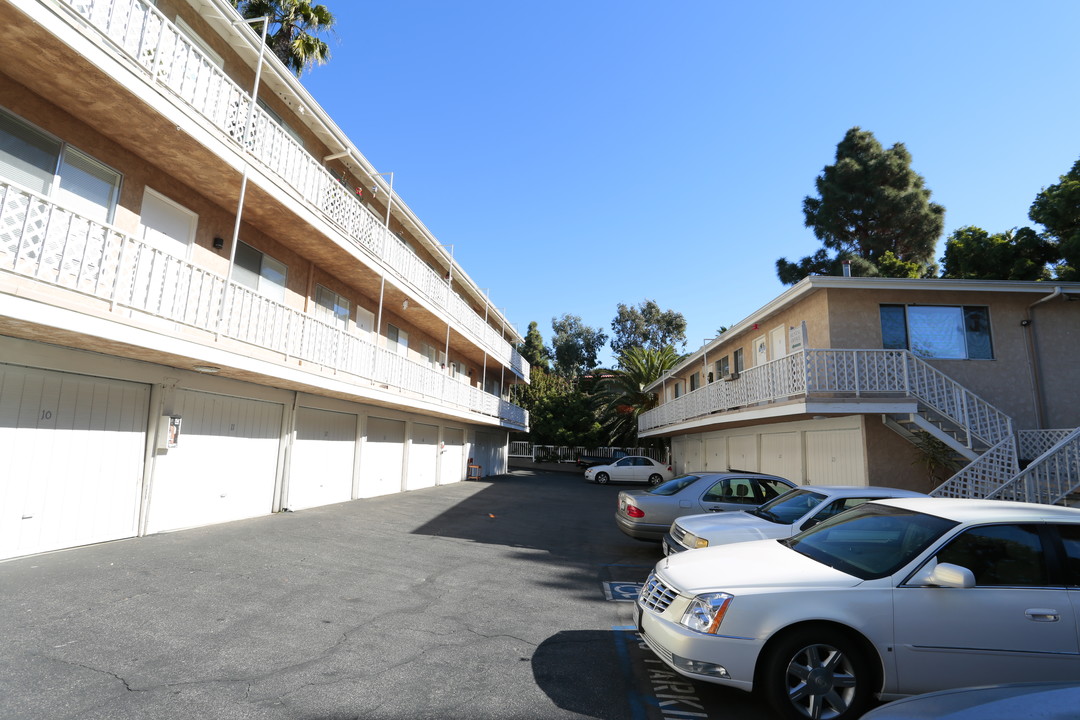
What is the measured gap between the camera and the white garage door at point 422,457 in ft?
61.7

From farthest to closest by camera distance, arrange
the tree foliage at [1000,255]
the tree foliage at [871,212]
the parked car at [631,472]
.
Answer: the tree foliage at [871,212] → the parked car at [631,472] → the tree foliage at [1000,255]

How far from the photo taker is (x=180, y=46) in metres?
7.80

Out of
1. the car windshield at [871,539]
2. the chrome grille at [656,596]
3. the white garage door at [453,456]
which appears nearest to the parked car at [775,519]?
the car windshield at [871,539]

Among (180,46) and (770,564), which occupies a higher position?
(180,46)

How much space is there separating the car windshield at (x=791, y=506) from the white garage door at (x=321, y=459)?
9713 millimetres

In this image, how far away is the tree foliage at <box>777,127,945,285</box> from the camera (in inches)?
1248

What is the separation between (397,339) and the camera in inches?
708

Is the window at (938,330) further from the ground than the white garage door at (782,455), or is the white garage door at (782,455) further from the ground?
the window at (938,330)

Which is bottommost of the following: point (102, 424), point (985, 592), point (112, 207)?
point (985, 592)

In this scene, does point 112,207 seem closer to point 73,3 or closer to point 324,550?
point 73,3

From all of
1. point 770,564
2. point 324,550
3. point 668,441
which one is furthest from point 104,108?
point 668,441

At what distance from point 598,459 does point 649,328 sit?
20621 millimetres

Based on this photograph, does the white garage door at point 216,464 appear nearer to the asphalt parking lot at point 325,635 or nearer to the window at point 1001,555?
the asphalt parking lot at point 325,635

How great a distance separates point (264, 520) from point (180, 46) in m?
8.14
